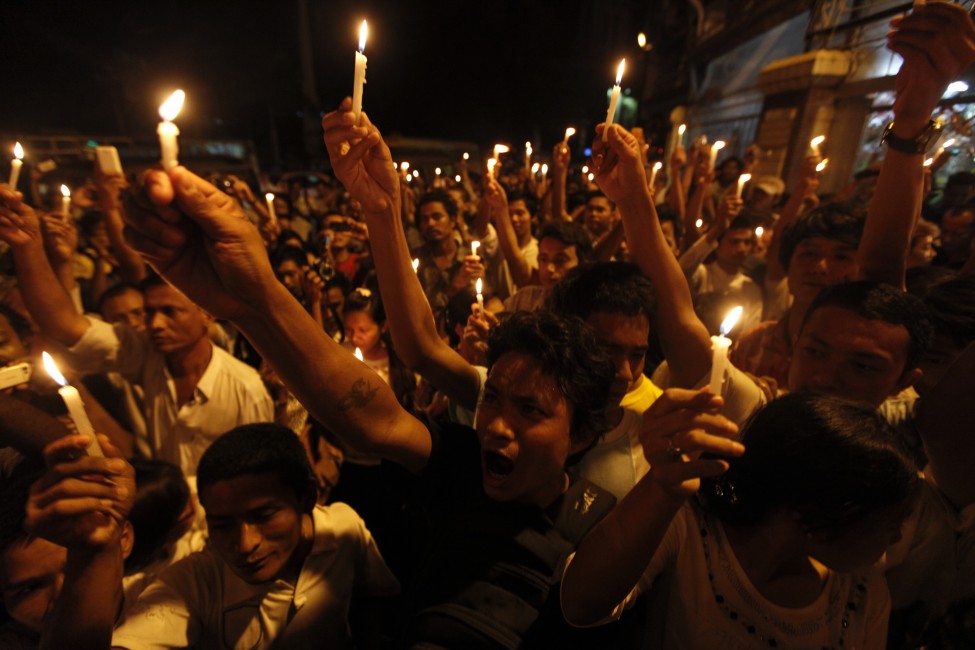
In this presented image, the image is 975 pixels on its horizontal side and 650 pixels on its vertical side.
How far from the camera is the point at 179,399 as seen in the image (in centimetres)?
246

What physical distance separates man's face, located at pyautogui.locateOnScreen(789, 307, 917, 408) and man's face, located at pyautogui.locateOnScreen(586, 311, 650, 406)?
65 centimetres

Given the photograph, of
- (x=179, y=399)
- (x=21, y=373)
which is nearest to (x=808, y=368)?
(x=21, y=373)

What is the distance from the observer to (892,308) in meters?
1.67

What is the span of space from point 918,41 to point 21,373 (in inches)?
116

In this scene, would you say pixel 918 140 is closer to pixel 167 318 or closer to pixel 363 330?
pixel 363 330

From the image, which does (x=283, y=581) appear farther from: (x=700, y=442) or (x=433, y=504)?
(x=700, y=442)

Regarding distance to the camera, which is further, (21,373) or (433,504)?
(433,504)

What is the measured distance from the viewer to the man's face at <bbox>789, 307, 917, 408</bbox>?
64.8 inches

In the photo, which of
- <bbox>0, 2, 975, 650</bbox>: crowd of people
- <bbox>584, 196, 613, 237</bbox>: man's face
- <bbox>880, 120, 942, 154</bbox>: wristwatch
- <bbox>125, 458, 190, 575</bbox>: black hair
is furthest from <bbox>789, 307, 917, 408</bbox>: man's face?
<bbox>584, 196, 613, 237</bbox>: man's face

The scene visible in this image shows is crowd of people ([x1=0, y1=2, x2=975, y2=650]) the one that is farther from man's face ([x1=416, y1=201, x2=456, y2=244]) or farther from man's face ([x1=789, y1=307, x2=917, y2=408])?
man's face ([x1=416, y1=201, x2=456, y2=244])

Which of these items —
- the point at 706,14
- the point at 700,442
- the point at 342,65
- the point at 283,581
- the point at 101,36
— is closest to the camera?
the point at 700,442

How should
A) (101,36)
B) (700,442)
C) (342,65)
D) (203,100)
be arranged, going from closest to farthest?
(700,442), (101,36), (203,100), (342,65)

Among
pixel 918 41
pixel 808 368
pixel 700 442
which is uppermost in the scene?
pixel 918 41

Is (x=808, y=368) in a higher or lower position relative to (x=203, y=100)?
lower
